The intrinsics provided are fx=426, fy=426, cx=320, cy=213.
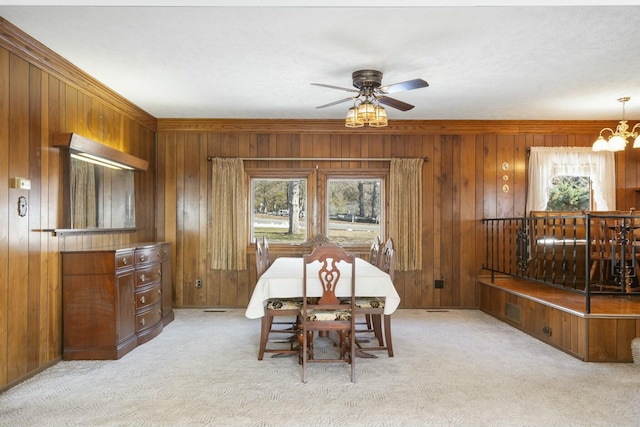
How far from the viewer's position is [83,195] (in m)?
3.99

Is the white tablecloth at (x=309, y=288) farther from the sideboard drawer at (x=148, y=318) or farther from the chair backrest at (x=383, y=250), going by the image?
the sideboard drawer at (x=148, y=318)

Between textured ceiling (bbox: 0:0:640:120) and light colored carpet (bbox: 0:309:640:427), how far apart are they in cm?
230

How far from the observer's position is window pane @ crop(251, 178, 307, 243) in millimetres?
5949

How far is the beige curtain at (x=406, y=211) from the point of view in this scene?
5.77m

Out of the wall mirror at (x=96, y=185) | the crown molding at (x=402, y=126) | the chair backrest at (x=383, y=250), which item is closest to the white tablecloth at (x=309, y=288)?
the chair backrest at (x=383, y=250)

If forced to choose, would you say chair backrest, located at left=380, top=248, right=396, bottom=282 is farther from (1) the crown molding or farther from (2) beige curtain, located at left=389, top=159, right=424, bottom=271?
(1) the crown molding

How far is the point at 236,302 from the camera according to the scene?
5855 mm

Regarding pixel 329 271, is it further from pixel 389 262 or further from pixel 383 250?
pixel 383 250

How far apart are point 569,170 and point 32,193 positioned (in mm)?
6236

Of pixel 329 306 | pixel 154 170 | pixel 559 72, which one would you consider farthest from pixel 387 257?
pixel 154 170

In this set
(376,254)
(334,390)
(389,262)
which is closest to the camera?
(334,390)

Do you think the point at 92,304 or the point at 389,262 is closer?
the point at 92,304

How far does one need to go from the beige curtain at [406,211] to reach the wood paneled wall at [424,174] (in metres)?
0.15

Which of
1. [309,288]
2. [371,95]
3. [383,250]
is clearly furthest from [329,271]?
[371,95]
